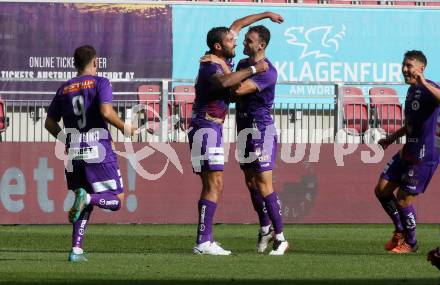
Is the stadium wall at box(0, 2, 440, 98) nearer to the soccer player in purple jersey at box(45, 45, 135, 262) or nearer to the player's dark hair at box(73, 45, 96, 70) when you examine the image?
the soccer player in purple jersey at box(45, 45, 135, 262)

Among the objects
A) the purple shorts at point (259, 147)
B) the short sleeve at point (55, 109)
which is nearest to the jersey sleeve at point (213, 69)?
the purple shorts at point (259, 147)

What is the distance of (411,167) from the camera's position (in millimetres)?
Result: 14250

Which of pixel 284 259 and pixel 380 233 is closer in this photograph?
pixel 284 259

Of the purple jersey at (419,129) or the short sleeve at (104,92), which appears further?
the purple jersey at (419,129)

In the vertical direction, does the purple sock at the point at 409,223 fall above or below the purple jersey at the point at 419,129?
below

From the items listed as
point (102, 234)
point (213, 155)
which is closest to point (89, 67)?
point (213, 155)

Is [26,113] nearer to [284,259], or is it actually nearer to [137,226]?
[137,226]

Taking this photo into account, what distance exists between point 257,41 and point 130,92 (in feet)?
25.1

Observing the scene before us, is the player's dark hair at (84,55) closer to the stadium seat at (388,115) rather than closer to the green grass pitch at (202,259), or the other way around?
the green grass pitch at (202,259)

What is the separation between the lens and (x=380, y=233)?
1784 centimetres

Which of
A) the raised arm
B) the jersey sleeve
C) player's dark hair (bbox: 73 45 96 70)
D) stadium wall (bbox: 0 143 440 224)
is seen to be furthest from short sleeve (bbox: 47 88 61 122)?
stadium wall (bbox: 0 143 440 224)

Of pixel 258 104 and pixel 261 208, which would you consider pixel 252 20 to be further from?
pixel 261 208

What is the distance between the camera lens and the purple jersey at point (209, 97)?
1311 cm

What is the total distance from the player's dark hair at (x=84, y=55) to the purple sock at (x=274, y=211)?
2.46 m
